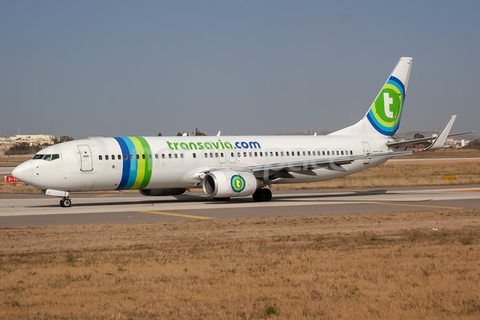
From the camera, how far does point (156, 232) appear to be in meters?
17.9

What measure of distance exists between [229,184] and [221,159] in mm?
2924

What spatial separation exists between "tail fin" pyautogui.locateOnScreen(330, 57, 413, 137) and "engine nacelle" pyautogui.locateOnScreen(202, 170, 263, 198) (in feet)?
33.1

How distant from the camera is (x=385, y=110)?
3600cm

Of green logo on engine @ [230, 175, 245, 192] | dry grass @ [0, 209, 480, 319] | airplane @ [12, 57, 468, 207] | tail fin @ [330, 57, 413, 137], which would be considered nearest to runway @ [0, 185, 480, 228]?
green logo on engine @ [230, 175, 245, 192]

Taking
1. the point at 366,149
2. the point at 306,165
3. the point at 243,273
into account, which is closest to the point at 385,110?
the point at 366,149

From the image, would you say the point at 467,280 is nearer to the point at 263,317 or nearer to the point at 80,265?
the point at 263,317

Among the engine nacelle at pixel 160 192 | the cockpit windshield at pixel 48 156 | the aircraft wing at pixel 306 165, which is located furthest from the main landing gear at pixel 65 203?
the aircraft wing at pixel 306 165

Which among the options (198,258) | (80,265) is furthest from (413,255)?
(80,265)

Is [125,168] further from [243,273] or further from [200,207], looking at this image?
[243,273]

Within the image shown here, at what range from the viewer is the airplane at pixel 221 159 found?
2722 centimetres

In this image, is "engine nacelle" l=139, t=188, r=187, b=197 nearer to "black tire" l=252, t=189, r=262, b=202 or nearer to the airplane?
the airplane

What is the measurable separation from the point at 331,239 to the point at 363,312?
24.2ft

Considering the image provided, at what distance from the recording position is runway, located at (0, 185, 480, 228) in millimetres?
22578

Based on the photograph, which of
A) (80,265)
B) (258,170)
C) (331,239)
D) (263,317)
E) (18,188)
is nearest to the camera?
(263,317)
